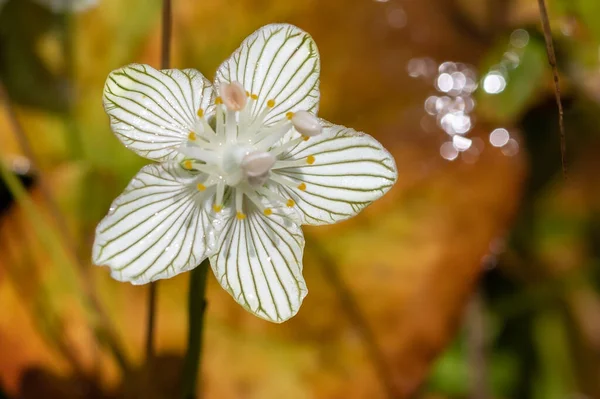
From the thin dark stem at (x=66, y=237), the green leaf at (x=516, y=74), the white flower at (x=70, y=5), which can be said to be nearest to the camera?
the thin dark stem at (x=66, y=237)

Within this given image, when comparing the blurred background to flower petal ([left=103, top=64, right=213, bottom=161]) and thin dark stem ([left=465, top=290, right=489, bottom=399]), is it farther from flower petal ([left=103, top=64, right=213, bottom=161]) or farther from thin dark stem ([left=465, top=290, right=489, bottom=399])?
flower petal ([left=103, top=64, right=213, bottom=161])

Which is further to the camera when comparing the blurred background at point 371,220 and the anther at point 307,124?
the blurred background at point 371,220

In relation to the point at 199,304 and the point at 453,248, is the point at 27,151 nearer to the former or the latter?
the point at 199,304

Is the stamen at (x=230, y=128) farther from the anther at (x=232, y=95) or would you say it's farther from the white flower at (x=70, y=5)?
the white flower at (x=70, y=5)

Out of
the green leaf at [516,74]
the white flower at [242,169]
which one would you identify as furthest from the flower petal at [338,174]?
the green leaf at [516,74]

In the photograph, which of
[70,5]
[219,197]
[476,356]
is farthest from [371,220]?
[70,5]

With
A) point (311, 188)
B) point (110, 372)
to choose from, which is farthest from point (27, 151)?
point (311, 188)

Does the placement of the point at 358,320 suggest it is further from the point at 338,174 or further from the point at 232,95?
the point at 232,95
